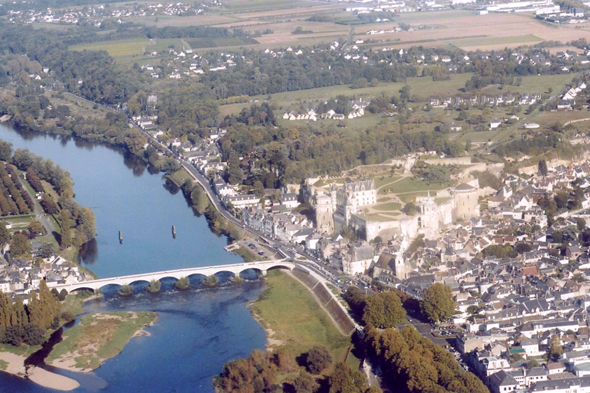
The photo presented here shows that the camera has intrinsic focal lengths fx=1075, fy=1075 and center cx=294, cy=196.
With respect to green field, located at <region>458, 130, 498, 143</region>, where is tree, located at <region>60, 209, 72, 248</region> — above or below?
above

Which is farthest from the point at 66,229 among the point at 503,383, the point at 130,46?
the point at 130,46

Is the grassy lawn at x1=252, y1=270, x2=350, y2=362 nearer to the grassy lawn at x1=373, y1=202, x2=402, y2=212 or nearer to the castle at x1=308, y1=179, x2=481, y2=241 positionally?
the castle at x1=308, y1=179, x2=481, y2=241

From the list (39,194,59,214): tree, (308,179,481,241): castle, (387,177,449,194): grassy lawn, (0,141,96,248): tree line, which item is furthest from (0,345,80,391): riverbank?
(387,177,449,194): grassy lawn

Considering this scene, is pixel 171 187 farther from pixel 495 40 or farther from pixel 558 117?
pixel 495 40

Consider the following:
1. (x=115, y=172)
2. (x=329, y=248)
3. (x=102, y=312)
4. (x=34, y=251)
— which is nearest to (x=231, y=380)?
(x=102, y=312)

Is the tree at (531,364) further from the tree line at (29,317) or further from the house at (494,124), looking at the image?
the house at (494,124)
